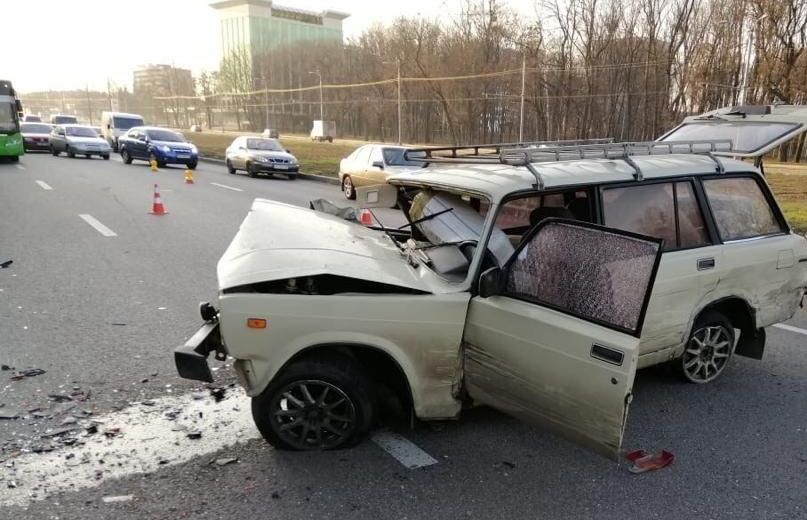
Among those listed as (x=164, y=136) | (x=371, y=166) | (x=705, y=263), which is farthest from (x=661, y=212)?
(x=164, y=136)

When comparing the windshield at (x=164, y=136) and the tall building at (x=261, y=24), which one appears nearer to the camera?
the windshield at (x=164, y=136)

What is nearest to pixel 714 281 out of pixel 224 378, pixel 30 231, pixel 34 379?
pixel 224 378

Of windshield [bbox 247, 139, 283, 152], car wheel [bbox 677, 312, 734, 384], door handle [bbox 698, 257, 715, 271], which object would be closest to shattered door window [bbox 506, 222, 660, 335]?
door handle [bbox 698, 257, 715, 271]

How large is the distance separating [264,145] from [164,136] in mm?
5510

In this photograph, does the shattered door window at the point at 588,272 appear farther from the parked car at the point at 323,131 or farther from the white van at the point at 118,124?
the parked car at the point at 323,131

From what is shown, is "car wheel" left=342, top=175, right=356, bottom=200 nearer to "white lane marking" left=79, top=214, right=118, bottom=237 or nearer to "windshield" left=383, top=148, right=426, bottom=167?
"windshield" left=383, top=148, right=426, bottom=167

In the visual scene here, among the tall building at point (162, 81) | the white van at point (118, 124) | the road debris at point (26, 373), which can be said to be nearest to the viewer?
the road debris at point (26, 373)

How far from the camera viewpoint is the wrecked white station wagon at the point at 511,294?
2.92 meters

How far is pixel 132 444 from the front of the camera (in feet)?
11.7

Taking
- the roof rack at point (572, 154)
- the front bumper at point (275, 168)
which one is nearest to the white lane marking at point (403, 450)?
the roof rack at point (572, 154)

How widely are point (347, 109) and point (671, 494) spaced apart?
203 ft

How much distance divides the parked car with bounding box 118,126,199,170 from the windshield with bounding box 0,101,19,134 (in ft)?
13.2

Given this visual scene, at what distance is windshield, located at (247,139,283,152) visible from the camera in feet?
71.5

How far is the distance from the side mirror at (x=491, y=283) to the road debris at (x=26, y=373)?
3.59 m
